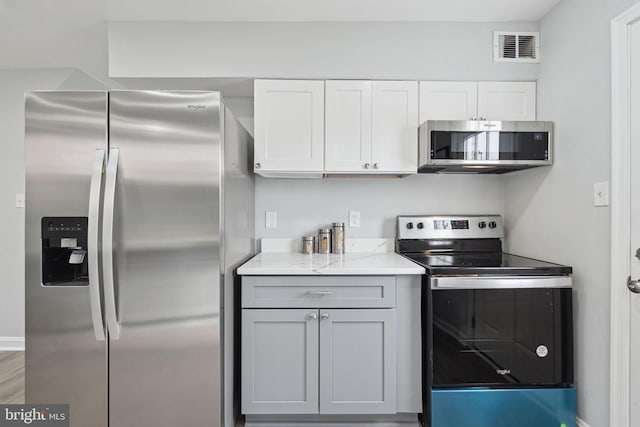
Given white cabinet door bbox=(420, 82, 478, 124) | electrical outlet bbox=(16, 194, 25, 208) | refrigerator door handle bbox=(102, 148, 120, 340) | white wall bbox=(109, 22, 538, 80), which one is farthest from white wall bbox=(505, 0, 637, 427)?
electrical outlet bbox=(16, 194, 25, 208)

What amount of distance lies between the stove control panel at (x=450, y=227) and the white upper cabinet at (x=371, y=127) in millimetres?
466

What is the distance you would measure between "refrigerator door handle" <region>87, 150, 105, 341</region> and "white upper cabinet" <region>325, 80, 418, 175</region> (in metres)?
1.23

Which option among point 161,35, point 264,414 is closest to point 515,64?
point 161,35

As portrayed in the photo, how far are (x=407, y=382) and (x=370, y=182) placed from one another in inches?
53.0

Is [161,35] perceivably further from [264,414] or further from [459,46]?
[264,414]

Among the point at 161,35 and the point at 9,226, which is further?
the point at 9,226

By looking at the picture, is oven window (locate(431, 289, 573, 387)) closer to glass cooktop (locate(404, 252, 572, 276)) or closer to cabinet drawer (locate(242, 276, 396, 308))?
glass cooktop (locate(404, 252, 572, 276))

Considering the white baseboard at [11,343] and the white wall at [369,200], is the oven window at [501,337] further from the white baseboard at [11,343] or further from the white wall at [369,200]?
the white baseboard at [11,343]

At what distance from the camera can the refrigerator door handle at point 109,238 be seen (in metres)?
1.49

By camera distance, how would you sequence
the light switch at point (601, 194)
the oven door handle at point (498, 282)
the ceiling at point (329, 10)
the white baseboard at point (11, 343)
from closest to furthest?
1. the light switch at point (601, 194)
2. the oven door handle at point (498, 282)
3. the ceiling at point (329, 10)
4. the white baseboard at point (11, 343)

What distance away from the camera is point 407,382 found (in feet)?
5.90

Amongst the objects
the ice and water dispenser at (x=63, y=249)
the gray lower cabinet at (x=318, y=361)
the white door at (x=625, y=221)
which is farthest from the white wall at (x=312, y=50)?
the gray lower cabinet at (x=318, y=361)

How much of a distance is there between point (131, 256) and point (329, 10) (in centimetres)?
177

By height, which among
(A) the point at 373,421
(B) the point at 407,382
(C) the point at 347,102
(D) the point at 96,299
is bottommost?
(A) the point at 373,421
